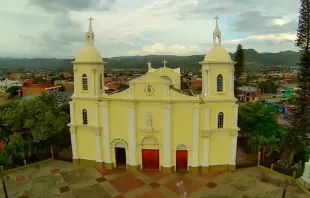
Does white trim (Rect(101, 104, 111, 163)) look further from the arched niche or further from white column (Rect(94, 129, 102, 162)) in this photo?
the arched niche

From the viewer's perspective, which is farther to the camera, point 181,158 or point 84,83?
point 84,83

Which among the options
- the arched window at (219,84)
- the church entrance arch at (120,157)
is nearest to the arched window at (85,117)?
the church entrance arch at (120,157)

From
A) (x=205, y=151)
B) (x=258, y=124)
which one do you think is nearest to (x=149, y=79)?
(x=205, y=151)

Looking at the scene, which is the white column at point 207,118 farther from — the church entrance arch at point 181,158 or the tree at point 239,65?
the tree at point 239,65

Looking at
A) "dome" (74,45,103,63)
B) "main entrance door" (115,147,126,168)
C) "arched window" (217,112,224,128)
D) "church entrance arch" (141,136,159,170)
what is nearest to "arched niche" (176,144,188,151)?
"church entrance arch" (141,136,159,170)

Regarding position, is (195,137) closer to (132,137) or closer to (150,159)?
(150,159)

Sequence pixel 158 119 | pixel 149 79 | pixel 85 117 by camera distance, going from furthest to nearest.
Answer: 1. pixel 85 117
2. pixel 158 119
3. pixel 149 79
